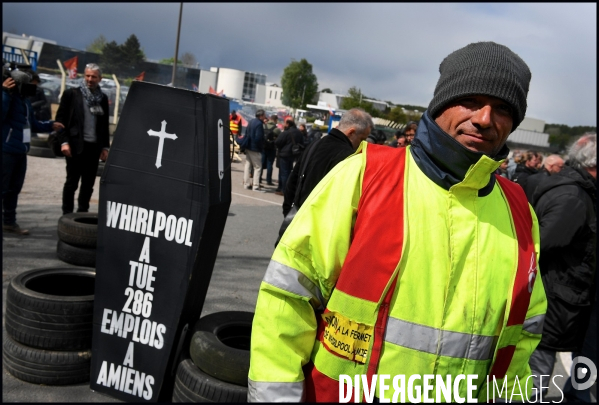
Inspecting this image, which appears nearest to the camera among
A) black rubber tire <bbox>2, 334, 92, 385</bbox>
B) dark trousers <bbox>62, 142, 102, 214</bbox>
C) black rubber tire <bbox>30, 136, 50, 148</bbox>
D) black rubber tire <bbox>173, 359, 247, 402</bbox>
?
black rubber tire <bbox>173, 359, 247, 402</bbox>

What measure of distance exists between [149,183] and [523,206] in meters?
2.18

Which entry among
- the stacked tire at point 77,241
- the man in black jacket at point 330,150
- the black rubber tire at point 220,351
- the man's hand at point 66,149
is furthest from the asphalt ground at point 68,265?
the man in black jacket at point 330,150

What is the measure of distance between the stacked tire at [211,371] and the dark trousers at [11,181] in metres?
4.77

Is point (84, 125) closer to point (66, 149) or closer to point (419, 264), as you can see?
point (66, 149)

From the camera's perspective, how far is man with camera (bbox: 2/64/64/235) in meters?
6.91

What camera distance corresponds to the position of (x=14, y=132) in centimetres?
701

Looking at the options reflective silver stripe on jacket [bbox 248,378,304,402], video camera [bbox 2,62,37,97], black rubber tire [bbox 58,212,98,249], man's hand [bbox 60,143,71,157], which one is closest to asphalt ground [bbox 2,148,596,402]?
black rubber tire [bbox 58,212,98,249]

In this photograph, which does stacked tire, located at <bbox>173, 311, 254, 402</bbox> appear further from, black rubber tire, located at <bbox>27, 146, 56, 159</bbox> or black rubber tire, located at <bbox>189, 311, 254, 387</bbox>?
black rubber tire, located at <bbox>27, 146, 56, 159</bbox>

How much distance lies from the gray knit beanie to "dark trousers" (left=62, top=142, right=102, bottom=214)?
6455 millimetres

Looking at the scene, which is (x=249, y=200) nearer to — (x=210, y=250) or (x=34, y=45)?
(x=210, y=250)

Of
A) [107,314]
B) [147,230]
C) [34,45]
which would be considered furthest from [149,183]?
[34,45]

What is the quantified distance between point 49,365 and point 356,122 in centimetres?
322

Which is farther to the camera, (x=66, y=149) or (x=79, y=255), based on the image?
(x=66, y=149)

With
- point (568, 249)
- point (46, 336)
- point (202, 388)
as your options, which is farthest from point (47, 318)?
point (568, 249)
